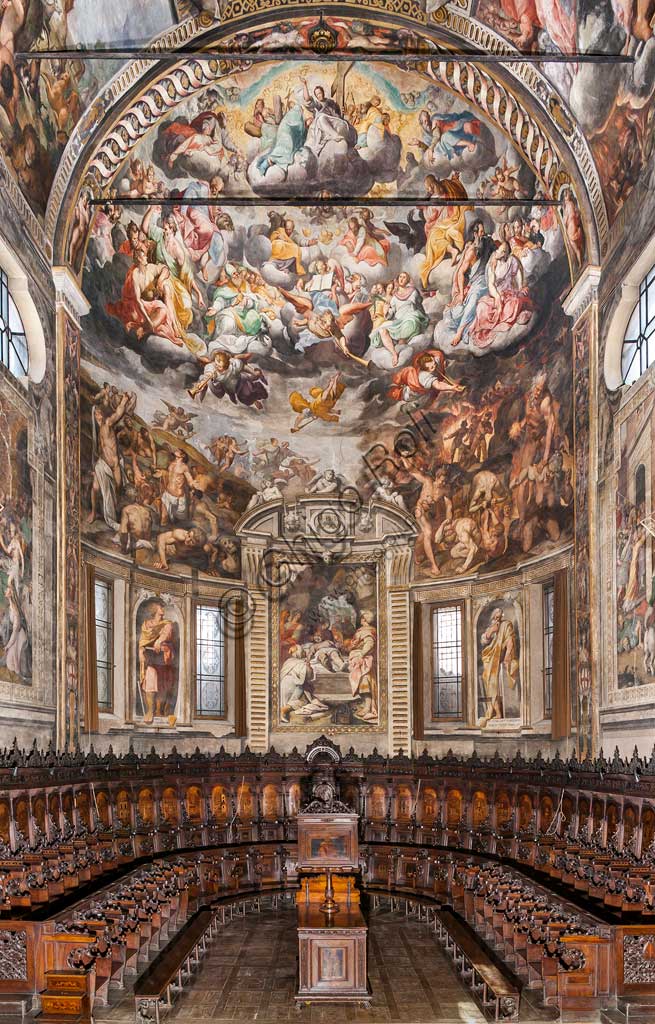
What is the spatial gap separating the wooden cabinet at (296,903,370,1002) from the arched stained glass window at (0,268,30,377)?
8163 mm

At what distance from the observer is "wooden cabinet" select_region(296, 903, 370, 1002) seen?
1086cm

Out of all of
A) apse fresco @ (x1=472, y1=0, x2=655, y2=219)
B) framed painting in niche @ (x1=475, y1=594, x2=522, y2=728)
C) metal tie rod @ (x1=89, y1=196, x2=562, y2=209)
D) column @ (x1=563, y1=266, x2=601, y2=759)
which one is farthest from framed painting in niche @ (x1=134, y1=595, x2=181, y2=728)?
apse fresco @ (x1=472, y1=0, x2=655, y2=219)

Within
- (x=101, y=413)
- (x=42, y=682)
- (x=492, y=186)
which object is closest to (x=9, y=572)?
(x=42, y=682)

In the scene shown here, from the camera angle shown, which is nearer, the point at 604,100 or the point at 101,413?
the point at 604,100

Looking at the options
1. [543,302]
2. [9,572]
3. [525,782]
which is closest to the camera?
[9,572]

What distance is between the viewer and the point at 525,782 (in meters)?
16.0

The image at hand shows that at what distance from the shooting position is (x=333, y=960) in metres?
11.0

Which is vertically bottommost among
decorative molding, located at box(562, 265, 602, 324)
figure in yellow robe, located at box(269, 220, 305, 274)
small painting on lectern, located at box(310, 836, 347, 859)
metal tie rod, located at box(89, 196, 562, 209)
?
small painting on lectern, located at box(310, 836, 347, 859)

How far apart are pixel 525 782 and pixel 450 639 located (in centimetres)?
490

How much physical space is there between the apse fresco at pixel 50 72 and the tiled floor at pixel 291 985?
10652 mm

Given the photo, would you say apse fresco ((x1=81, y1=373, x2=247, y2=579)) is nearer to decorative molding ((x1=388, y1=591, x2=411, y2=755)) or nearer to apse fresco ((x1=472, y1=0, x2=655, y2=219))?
decorative molding ((x1=388, y1=591, x2=411, y2=755))

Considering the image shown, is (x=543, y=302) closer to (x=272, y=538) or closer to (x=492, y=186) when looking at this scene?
A: (x=492, y=186)

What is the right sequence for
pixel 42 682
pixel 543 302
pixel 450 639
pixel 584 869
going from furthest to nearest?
pixel 450 639 < pixel 543 302 < pixel 42 682 < pixel 584 869

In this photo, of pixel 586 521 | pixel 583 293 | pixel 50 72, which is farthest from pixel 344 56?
pixel 586 521
